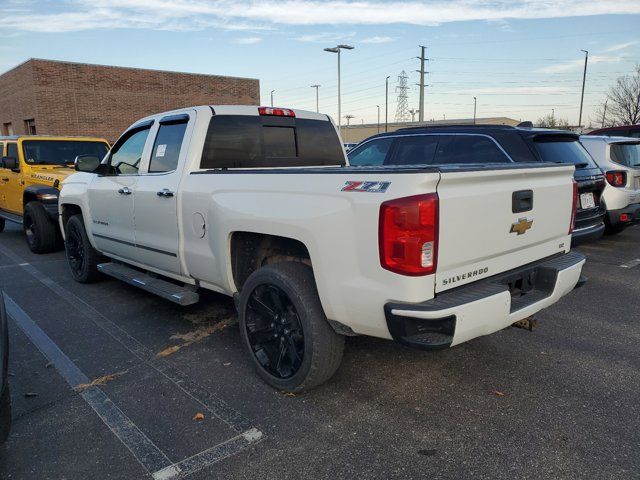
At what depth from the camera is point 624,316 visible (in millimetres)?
4691

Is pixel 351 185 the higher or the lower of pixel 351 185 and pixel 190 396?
the higher

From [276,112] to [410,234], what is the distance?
250 centimetres

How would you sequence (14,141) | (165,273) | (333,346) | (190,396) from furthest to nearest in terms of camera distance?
(14,141), (165,273), (190,396), (333,346)

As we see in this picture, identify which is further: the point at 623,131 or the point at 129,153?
the point at 623,131

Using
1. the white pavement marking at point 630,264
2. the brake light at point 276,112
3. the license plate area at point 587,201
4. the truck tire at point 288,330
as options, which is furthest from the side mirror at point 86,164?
the white pavement marking at point 630,264

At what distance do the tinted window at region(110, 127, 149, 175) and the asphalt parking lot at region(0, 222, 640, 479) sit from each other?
1.50m

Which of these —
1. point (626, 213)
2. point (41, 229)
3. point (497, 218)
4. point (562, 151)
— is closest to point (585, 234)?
point (562, 151)

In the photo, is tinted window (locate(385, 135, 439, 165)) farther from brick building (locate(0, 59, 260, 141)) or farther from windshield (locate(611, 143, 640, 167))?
brick building (locate(0, 59, 260, 141))

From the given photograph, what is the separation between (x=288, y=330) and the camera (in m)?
3.26

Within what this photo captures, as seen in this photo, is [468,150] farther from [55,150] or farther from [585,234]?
[55,150]

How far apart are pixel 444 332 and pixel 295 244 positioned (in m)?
1.18

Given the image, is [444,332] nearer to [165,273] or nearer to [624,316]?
[165,273]

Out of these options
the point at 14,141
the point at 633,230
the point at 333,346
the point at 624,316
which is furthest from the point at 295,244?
the point at 633,230

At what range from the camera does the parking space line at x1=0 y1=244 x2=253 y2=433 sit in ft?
9.86
